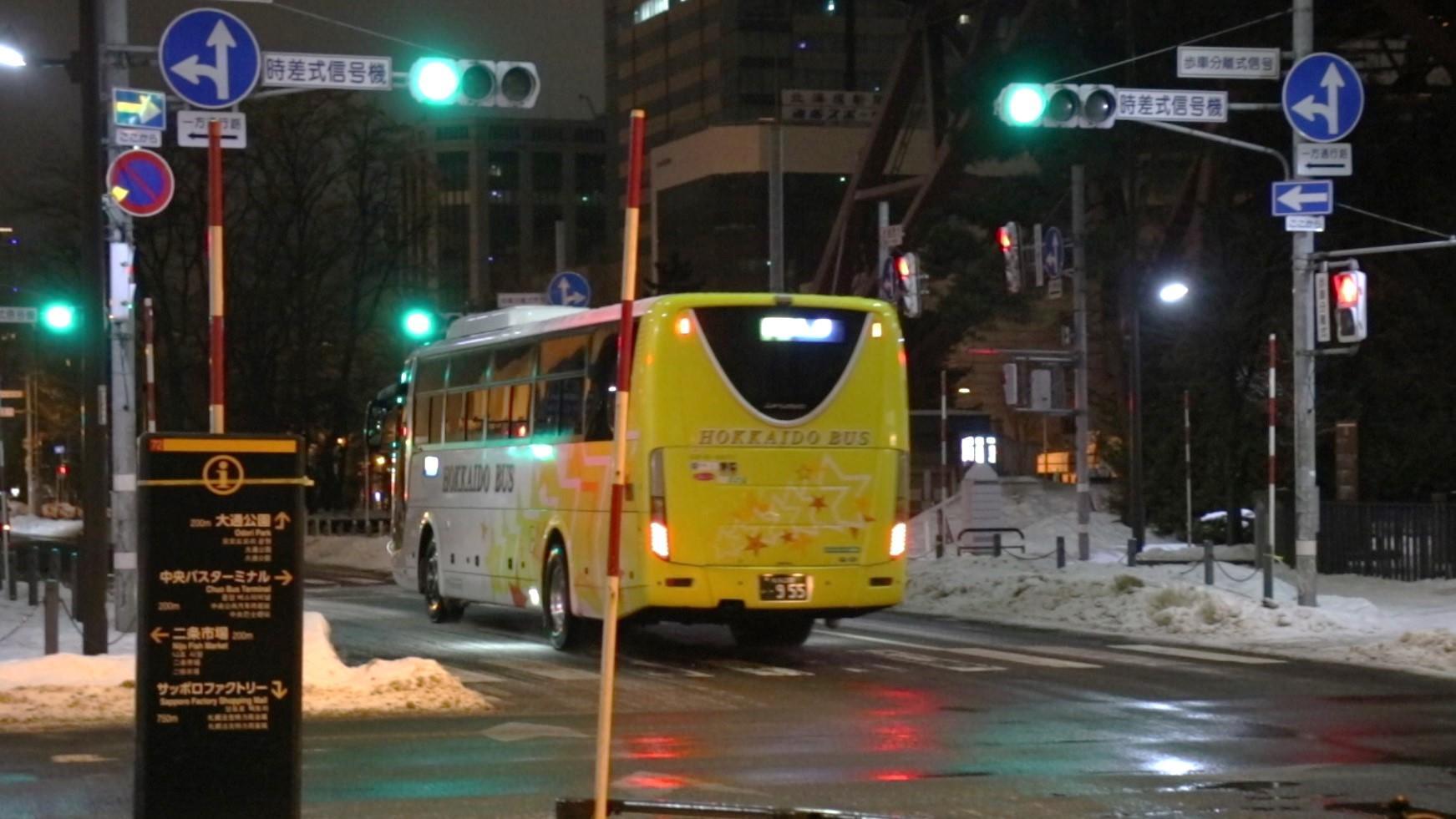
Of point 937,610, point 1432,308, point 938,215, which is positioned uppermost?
point 938,215

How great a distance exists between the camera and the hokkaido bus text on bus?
18.3 m

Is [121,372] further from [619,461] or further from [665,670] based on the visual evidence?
[619,461]

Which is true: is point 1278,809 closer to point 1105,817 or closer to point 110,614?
point 1105,817

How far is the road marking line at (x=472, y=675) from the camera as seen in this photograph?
1731 cm

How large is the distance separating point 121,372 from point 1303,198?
43.1ft

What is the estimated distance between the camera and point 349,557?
45844 millimetres

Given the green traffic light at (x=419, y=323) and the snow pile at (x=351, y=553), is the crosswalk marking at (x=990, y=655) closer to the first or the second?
the green traffic light at (x=419, y=323)

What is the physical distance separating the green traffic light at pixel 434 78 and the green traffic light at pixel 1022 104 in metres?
5.69

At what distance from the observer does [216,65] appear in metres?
16.4

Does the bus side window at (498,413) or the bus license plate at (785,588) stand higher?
the bus side window at (498,413)

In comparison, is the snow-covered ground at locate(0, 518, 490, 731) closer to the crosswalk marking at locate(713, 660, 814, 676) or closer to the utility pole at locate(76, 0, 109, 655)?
Answer: the utility pole at locate(76, 0, 109, 655)

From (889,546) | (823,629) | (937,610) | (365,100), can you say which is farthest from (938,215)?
(889,546)

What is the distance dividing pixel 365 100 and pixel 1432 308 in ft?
104

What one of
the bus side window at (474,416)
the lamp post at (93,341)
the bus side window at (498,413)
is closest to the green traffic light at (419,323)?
the bus side window at (474,416)
